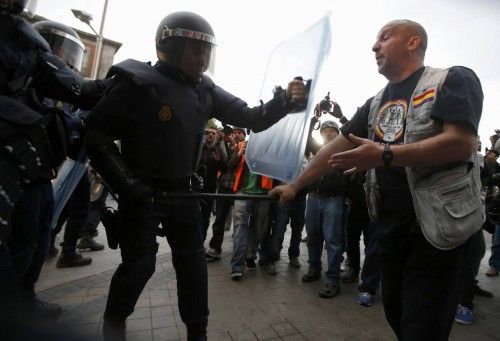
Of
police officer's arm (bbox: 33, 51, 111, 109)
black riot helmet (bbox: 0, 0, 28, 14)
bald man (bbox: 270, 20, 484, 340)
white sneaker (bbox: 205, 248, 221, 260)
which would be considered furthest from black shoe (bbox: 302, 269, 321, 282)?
black riot helmet (bbox: 0, 0, 28, 14)

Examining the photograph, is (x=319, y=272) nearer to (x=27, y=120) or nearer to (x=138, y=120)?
(x=138, y=120)

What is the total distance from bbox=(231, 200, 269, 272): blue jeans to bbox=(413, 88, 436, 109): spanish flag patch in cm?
268

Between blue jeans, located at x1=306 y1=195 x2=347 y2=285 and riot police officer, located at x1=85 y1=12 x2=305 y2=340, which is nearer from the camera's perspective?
riot police officer, located at x1=85 y1=12 x2=305 y2=340

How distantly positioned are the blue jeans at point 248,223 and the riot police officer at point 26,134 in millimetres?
2074

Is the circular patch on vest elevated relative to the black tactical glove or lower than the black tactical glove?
elevated

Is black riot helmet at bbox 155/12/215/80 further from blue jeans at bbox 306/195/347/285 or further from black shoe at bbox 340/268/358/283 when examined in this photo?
black shoe at bbox 340/268/358/283

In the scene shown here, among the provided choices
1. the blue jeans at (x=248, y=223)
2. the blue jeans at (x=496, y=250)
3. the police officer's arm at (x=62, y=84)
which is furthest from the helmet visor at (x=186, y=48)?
the blue jeans at (x=496, y=250)

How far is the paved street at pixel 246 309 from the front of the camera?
256cm

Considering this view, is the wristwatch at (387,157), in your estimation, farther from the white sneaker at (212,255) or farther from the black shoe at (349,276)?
the white sneaker at (212,255)

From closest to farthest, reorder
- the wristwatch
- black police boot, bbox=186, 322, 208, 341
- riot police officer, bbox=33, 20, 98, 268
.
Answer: the wristwatch, black police boot, bbox=186, 322, 208, 341, riot police officer, bbox=33, 20, 98, 268

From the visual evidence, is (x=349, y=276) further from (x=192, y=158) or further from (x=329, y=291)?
Answer: (x=192, y=158)

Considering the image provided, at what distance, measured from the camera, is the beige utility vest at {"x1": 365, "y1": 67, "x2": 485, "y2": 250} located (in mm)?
1489

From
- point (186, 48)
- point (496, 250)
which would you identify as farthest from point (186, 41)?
point (496, 250)

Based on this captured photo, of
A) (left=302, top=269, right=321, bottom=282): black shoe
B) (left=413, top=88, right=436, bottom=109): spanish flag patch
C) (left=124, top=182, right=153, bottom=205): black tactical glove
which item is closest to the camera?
(left=413, top=88, right=436, bottom=109): spanish flag patch
